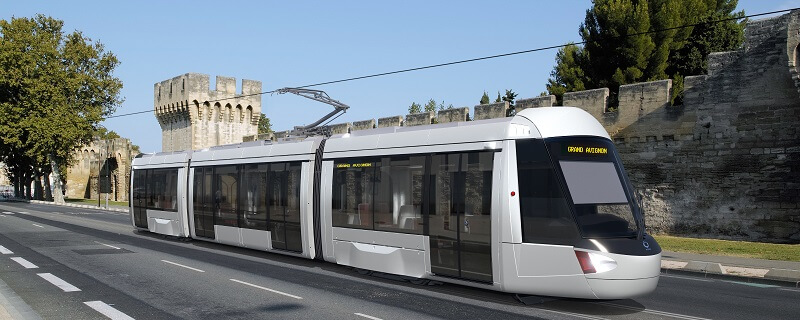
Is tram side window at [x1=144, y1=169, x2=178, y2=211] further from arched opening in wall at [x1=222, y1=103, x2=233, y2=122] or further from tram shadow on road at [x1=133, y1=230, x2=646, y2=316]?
arched opening in wall at [x1=222, y1=103, x2=233, y2=122]

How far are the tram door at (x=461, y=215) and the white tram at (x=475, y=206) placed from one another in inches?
0.8

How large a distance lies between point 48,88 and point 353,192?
53.0 metres

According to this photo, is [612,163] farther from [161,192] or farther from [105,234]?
[105,234]

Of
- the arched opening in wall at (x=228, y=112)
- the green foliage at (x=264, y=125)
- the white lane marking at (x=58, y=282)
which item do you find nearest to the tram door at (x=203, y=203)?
the white lane marking at (x=58, y=282)

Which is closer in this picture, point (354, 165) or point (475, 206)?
point (475, 206)

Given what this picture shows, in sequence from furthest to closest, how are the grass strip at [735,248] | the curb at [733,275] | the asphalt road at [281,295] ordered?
the grass strip at [735,248], the curb at [733,275], the asphalt road at [281,295]

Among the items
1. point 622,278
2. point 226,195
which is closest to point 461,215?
point 622,278

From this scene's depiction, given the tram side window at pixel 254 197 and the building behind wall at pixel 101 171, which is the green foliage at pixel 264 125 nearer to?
the building behind wall at pixel 101 171

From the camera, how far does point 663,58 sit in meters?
34.0

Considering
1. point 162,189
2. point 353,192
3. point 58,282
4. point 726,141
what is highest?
point 726,141

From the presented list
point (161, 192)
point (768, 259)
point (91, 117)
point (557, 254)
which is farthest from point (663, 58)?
point (91, 117)

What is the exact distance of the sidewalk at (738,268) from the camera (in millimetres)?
12961

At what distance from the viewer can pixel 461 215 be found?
10.3m

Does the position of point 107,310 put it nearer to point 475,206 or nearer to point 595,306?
point 475,206
